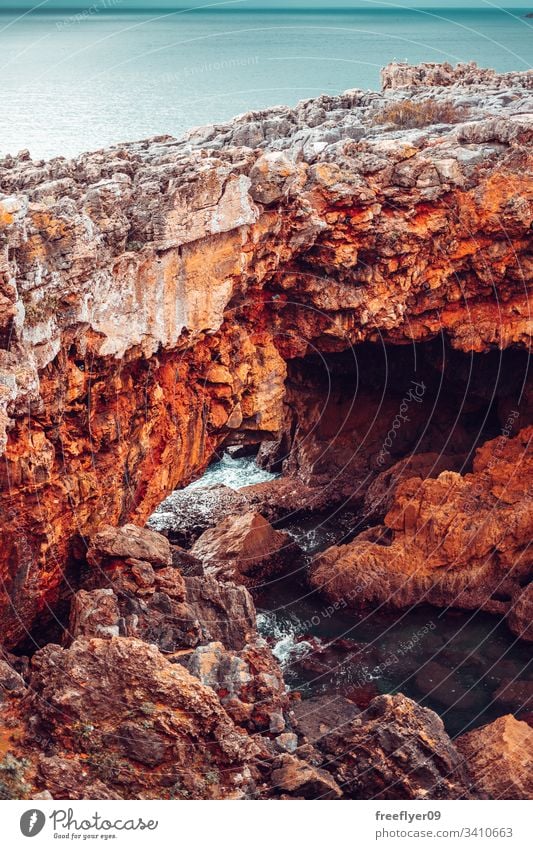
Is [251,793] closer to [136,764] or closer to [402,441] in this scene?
[136,764]

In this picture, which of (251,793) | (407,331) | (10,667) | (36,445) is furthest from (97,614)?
(407,331)

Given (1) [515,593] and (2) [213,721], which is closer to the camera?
(2) [213,721]

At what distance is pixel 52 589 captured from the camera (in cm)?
2455

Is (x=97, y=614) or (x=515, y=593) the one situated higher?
(x=97, y=614)

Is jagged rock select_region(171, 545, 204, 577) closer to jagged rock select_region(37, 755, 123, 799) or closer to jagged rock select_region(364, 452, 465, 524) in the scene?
jagged rock select_region(364, 452, 465, 524)

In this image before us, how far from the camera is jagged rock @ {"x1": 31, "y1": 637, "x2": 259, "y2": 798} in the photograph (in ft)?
60.9

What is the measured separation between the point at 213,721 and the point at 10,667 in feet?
13.0

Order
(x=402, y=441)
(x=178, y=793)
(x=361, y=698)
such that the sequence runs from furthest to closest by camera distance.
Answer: (x=402, y=441) → (x=361, y=698) → (x=178, y=793)

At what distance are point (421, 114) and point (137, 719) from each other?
18952 mm

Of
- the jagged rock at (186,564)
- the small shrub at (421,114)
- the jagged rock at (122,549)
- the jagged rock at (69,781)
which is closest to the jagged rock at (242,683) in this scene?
the jagged rock at (122,549)

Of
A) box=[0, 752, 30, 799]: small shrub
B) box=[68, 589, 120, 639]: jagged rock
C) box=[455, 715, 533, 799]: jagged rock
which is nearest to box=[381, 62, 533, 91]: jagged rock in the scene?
box=[455, 715, 533, 799]: jagged rock

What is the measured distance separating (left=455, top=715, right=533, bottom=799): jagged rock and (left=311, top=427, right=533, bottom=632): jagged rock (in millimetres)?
7237

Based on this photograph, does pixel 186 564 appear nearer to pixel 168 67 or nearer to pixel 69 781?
pixel 69 781

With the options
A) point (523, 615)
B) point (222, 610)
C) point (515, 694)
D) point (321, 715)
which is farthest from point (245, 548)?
point (321, 715)
